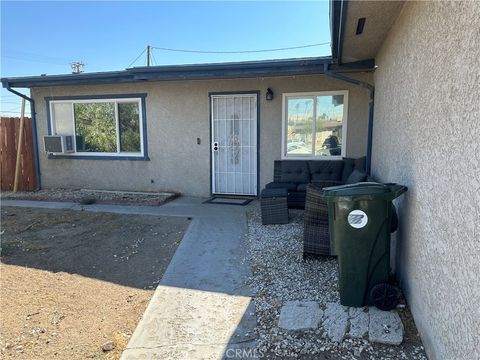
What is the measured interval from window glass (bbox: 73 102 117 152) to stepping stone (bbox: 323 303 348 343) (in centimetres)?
749

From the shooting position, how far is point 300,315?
3.04m

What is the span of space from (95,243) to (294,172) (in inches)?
161

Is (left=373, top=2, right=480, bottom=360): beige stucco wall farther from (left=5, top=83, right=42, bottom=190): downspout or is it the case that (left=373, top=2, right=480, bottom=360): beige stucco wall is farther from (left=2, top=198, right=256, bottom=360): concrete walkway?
(left=5, top=83, right=42, bottom=190): downspout

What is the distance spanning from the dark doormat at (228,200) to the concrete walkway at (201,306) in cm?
189

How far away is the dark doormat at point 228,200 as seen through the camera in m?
7.61

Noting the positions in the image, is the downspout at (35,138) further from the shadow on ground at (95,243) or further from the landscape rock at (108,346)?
the landscape rock at (108,346)

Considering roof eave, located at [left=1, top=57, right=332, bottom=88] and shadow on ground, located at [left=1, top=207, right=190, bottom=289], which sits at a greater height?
roof eave, located at [left=1, top=57, right=332, bottom=88]

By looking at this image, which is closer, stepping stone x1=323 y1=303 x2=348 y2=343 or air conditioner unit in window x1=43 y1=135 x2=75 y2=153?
stepping stone x1=323 y1=303 x2=348 y2=343

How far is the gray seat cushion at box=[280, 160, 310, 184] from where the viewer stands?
23.2 ft

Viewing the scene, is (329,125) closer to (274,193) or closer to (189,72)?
(274,193)

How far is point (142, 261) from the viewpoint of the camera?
178 inches

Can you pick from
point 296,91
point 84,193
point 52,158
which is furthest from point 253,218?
point 52,158
